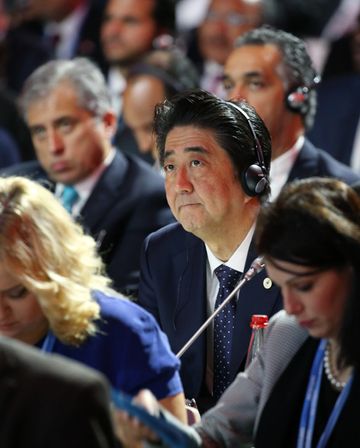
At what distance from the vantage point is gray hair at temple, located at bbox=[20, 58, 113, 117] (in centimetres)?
455

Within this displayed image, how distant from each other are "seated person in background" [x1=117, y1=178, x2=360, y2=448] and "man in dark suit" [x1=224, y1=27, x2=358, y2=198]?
1.71 meters

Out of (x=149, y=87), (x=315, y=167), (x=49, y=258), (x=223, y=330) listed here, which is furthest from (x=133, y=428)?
(x=149, y=87)

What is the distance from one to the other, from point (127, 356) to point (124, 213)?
1.72 meters

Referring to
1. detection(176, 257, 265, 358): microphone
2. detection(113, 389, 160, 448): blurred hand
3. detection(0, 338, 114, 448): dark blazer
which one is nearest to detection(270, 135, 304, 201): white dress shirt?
detection(176, 257, 265, 358): microphone

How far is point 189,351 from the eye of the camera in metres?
3.03

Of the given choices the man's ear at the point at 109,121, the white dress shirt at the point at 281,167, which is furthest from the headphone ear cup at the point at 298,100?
the man's ear at the point at 109,121

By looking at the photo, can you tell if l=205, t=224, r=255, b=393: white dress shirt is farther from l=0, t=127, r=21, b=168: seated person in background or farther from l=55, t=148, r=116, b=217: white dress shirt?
l=0, t=127, r=21, b=168: seated person in background

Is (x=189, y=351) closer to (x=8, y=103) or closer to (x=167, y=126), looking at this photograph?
(x=167, y=126)

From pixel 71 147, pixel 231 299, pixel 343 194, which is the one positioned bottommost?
pixel 71 147

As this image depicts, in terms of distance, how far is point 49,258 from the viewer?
245cm

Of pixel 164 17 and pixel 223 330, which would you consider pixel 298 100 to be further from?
pixel 164 17

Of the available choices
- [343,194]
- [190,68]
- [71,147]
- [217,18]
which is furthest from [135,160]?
[343,194]

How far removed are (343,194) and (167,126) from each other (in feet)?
3.33

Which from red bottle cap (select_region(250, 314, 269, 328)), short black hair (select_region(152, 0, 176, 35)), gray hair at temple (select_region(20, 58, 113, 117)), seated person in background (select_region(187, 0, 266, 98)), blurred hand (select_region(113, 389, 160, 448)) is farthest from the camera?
short black hair (select_region(152, 0, 176, 35))
